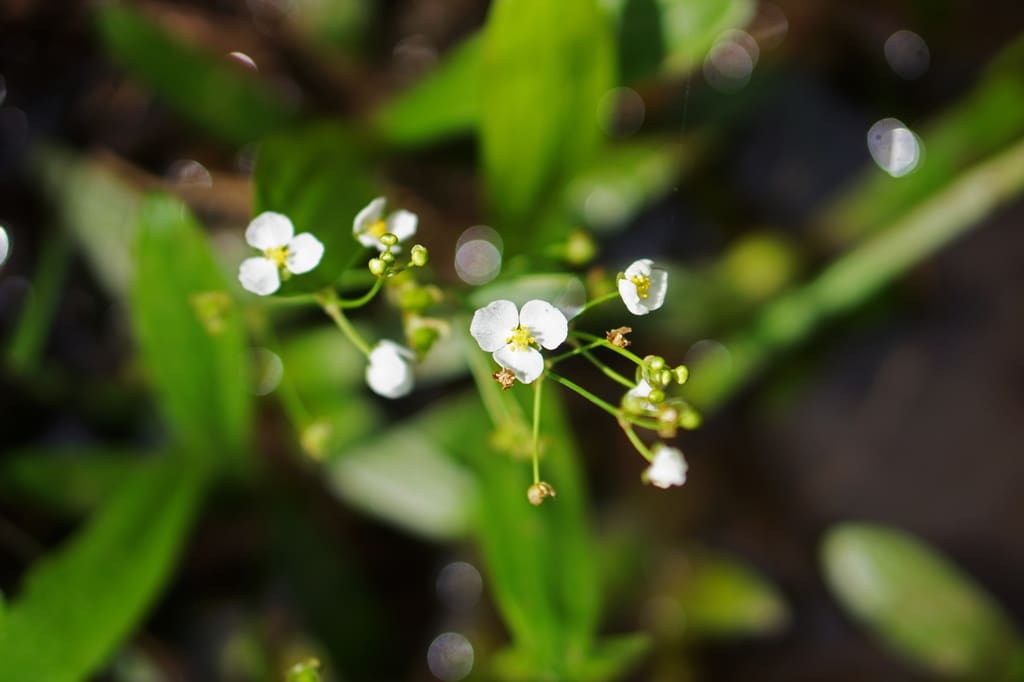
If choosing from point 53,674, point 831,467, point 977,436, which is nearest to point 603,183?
point 831,467

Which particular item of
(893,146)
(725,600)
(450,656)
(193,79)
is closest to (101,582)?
(450,656)

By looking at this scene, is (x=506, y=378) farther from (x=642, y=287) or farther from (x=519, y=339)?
(x=642, y=287)

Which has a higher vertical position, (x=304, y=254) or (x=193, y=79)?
(x=193, y=79)

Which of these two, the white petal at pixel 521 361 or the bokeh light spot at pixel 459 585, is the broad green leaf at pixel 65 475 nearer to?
the bokeh light spot at pixel 459 585

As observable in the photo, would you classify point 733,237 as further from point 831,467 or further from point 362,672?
point 362,672

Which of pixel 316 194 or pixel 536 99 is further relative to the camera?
pixel 536 99

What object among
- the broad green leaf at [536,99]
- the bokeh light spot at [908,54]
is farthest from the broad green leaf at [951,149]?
the broad green leaf at [536,99]

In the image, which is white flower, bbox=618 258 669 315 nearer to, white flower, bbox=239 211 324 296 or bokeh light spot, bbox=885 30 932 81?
white flower, bbox=239 211 324 296
